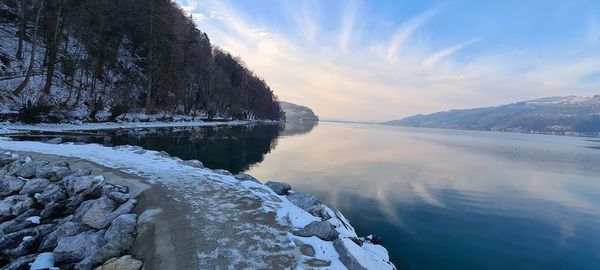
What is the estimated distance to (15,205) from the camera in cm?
889

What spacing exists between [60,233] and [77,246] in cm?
101

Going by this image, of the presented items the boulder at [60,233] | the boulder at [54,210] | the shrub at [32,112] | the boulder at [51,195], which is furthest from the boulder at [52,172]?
the shrub at [32,112]

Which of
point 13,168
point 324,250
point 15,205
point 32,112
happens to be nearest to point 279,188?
point 324,250

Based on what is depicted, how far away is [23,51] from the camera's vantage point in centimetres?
3478

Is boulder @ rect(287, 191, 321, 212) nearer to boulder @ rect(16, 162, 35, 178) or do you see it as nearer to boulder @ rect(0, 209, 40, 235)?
boulder @ rect(0, 209, 40, 235)

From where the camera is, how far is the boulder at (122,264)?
534cm

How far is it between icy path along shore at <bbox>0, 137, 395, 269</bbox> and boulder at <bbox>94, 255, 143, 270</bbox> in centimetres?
17

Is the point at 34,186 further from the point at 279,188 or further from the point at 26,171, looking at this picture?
the point at 279,188

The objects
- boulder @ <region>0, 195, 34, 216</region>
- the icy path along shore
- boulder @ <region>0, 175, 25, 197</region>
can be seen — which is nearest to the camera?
the icy path along shore

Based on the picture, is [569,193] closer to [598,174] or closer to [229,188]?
[598,174]

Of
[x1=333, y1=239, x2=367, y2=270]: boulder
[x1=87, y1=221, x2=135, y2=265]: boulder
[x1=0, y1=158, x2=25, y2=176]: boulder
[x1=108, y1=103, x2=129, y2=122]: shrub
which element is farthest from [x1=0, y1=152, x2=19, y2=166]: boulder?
[x1=108, y1=103, x2=129, y2=122]: shrub

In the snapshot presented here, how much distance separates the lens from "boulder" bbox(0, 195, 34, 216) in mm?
8680

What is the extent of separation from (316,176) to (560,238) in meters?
12.8

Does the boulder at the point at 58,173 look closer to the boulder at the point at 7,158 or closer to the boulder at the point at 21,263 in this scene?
the boulder at the point at 7,158
